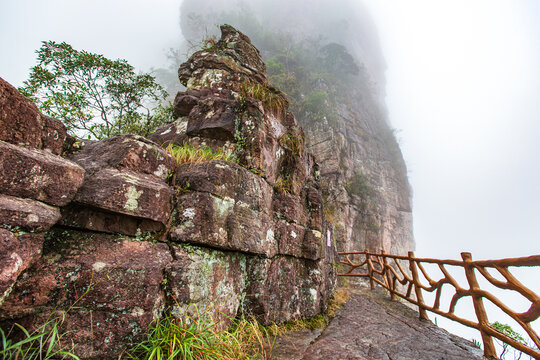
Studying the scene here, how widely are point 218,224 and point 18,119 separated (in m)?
1.67

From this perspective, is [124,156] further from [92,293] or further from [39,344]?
[39,344]

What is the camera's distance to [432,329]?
390cm

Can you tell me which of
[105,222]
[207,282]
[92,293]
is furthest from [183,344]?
[105,222]

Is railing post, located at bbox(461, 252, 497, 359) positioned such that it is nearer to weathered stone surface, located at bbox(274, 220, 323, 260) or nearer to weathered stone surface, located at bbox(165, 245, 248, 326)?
weathered stone surface, located at bbox(274, 220, 323, 260)

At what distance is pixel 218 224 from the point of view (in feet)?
8.04

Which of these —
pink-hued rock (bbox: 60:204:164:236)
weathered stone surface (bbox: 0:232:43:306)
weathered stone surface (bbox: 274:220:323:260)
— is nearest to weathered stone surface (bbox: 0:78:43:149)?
pink-hued rock (bbox: 60:204:164:236)

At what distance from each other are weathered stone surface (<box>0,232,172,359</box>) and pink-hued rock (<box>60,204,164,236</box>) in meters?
0.07

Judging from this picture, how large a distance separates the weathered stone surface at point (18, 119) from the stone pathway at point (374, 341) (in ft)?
8.71

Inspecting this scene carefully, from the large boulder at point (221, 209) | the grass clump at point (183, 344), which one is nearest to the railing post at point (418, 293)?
the large boulder at point (221, 209)

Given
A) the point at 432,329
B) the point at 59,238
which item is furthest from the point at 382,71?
the point at 59,238

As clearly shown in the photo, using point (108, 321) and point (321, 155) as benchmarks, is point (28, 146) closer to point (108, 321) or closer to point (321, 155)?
point (108, 321)

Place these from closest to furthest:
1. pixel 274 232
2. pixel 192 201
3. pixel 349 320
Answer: pixel 192 201
pixel 274 232
pixel 349 320

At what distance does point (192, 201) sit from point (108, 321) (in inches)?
43.6

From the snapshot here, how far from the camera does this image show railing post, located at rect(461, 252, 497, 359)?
2916 mm
